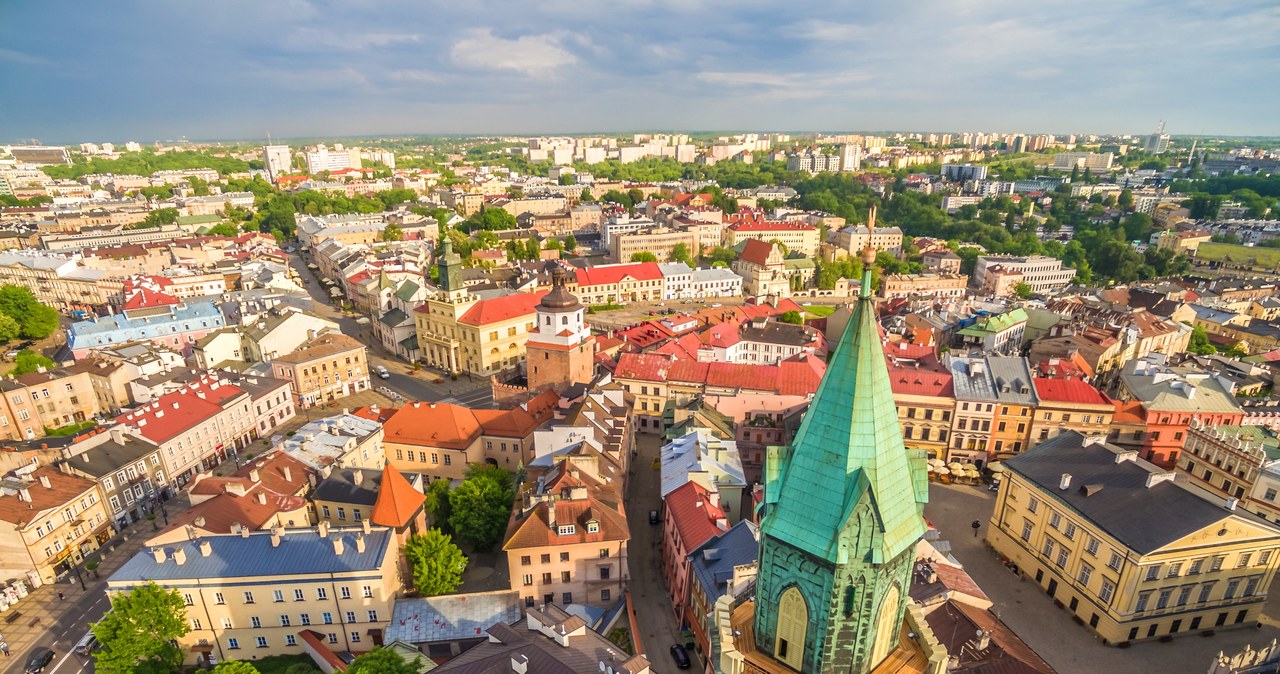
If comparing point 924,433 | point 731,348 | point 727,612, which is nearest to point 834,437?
point 727,612

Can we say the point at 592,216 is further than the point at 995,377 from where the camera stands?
Yes

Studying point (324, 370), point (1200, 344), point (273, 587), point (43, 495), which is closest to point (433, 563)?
point (273, 587)

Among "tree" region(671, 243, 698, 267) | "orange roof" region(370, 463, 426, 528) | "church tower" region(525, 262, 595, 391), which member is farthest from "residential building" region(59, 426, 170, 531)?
"tree" region(671, 243, 698, 267)

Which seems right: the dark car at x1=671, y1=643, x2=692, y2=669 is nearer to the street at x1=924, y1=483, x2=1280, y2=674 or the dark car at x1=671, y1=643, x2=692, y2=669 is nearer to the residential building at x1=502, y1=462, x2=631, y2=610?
the residential building at x1=502, y1=462, x2=631, y2=610

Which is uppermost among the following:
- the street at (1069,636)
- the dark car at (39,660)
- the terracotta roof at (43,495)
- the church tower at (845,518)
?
the church tower at (845,518)

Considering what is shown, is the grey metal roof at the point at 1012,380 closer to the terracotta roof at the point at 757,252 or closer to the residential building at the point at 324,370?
the residential building at the point at 324,370

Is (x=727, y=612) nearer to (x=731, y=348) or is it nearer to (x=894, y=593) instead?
(x=894, y=593)

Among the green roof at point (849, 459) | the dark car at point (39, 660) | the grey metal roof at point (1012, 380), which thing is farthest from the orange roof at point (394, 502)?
the grey metal roof at point (1012, 380)

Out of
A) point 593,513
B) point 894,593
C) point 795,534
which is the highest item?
point 795,534
